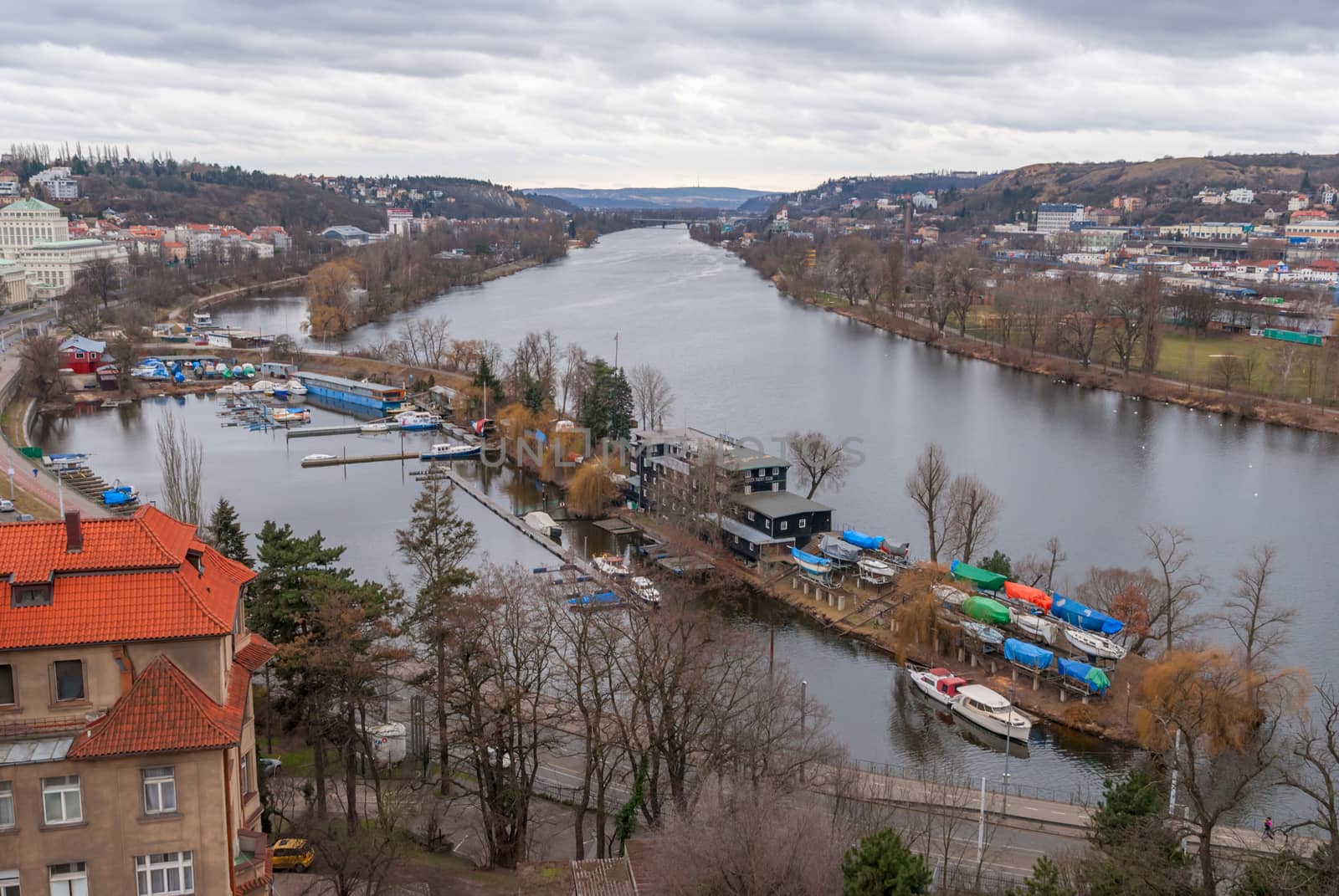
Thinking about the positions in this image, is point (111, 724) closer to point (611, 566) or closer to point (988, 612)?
point (988, 612)

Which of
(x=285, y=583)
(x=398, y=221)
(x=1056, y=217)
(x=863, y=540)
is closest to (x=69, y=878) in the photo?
(x=285, y=583)

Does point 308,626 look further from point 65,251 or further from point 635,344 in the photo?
point 65,251

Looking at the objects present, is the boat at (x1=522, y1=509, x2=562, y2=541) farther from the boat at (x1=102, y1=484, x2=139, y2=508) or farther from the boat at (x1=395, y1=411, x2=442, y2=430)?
the boat at (x1=395, y1=411, x2=442, y2=430)

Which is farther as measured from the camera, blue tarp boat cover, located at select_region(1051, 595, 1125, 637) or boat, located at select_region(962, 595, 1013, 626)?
boat, located at select_region(962, 595, 1013, 626)

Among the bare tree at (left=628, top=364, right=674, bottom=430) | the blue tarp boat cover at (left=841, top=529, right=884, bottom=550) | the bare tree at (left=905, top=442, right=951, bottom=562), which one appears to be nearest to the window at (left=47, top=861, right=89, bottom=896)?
the bare tree at (left=905, top=442, right=951, bottom=562)

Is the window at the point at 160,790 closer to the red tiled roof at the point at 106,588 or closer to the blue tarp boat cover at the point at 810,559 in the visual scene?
the red tiled roof at the point at 106,588
